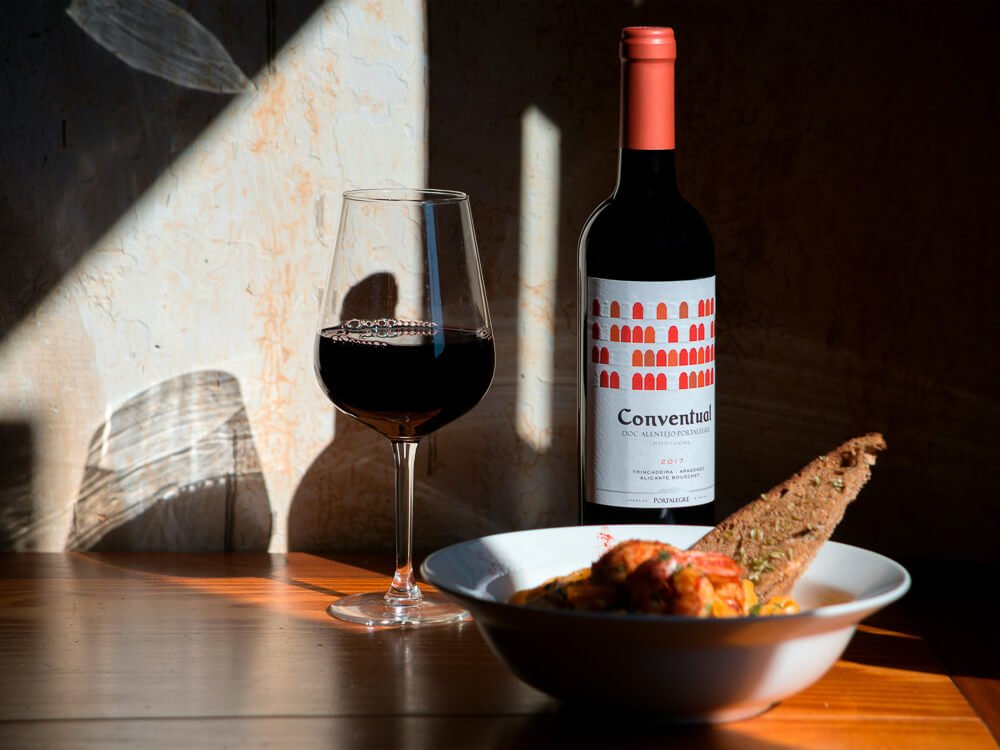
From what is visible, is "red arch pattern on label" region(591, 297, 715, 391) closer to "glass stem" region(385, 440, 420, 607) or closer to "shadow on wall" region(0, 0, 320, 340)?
"glass stem" region(385, 440, 420, 607)

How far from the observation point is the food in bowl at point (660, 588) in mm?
777

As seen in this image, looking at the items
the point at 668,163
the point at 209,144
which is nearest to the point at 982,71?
the point at 668,163

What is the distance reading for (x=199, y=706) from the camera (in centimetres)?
86

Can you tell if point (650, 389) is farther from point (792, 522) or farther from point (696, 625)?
point (696, 625)

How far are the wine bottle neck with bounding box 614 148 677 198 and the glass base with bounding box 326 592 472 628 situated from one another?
0.39 meters

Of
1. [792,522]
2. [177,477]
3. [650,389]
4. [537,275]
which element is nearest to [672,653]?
[792,522]

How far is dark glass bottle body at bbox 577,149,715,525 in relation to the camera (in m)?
1.07

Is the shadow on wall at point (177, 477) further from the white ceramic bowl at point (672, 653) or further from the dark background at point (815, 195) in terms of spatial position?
the white ceramic bowl at point (672, 653)

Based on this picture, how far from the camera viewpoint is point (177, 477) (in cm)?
131

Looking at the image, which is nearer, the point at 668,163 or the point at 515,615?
the point at 515,615

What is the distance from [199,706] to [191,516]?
48cm

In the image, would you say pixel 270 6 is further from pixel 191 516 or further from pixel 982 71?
pixel 982 71

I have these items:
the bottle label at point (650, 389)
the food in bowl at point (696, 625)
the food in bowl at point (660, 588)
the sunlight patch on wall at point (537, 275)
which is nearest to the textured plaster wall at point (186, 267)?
the sunlight patch on wall at point (537, 275)

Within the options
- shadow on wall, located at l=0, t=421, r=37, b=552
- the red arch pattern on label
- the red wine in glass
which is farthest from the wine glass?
shadow on wall, located at l=0, t=421, r=37, b=552
